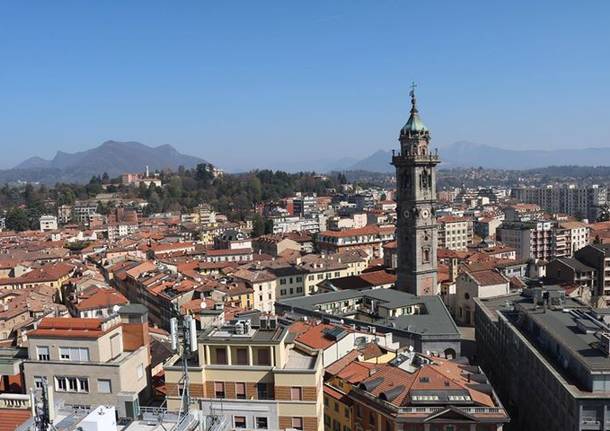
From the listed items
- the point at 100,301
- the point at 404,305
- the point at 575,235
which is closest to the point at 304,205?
the point at 575,235

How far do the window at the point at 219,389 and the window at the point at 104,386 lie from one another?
4.21 meters

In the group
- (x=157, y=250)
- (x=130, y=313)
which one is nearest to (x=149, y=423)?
(x=130, y=313)

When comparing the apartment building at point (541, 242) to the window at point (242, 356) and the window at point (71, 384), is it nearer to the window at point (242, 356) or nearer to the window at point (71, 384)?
the window at point (242, 356)

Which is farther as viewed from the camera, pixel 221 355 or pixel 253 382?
pixel 221 355

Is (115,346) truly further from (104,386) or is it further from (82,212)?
(82,212)

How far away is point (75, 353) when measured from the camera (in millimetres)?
23734

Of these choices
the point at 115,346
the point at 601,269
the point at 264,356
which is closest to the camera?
the point at 264,356

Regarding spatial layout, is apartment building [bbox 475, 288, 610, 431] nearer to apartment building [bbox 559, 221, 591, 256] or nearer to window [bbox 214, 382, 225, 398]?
window [bbox 214, 382, 225, 398]

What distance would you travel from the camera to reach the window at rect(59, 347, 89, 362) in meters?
23.7

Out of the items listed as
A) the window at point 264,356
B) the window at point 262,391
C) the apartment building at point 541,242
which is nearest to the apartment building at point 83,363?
the window at point 262,391

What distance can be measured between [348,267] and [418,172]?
29.7 meters

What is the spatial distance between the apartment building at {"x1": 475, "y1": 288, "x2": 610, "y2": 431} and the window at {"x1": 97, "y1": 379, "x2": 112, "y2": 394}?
2174cm

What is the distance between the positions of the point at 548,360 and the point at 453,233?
83.3 meters

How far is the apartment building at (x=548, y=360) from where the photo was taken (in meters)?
28.8
